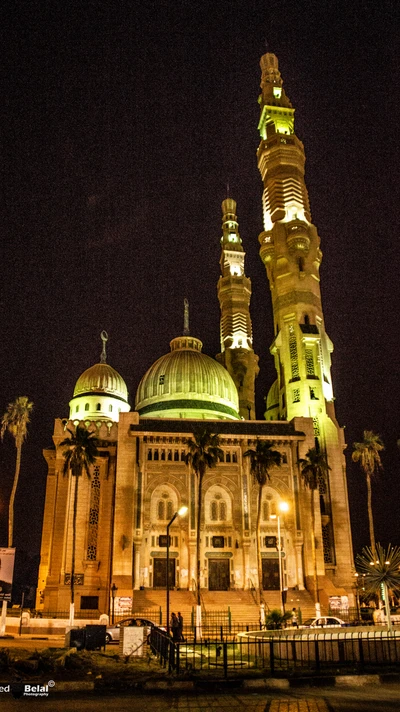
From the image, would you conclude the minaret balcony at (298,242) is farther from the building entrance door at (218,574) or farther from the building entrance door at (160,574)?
the building entrance door at (160,574)

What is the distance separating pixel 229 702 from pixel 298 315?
5965 centimetres

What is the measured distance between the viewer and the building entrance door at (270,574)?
5716 centimetres

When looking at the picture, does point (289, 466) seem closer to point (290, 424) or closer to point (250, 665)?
point (290, 424)

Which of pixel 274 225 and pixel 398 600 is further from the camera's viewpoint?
pixel 274 225

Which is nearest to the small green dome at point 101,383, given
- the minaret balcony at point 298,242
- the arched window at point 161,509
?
the arched window at point 161,509

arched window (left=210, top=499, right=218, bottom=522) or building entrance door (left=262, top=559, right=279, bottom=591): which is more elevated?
arched window (left=210, top=499, right=218, bottom=522)

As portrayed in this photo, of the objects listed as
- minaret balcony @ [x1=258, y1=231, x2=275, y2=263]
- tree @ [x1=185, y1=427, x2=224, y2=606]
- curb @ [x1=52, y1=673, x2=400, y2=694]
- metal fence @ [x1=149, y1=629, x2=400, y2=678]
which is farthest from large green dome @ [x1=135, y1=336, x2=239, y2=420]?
curb @ [x1=52, y1=673, x2=400, y2=694]

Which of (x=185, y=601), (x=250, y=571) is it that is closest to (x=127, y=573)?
(x=185, y=601)

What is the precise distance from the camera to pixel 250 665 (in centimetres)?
2189

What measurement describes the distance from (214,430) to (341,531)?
646 inches

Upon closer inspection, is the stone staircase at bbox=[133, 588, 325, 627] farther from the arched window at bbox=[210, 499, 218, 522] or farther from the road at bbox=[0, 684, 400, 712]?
the road at bbox=[0, 684, 400, 712]

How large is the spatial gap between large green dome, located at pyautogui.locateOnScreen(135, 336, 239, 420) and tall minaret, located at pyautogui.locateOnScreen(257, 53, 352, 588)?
680cm

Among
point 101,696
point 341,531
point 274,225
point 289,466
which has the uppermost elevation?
point 274,225

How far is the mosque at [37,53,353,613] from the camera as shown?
56.9 metres
